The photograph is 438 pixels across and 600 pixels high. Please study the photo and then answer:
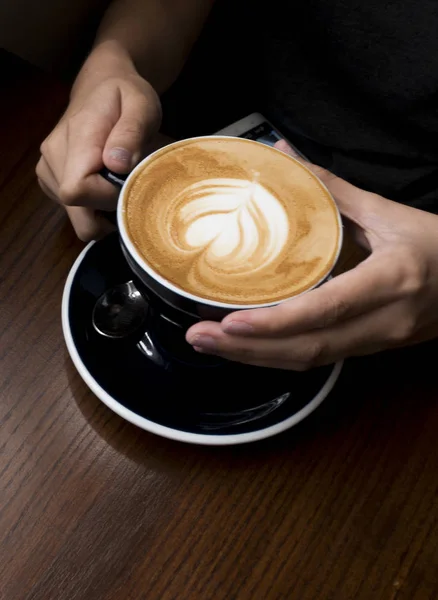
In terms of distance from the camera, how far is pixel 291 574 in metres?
0.59

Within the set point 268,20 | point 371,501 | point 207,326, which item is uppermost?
point 268,20

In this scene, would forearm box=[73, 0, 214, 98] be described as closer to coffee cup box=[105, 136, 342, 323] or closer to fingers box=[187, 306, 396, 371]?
coffee cup box=[105, 136, 342, 323]

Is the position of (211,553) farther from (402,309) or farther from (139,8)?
(139,8)

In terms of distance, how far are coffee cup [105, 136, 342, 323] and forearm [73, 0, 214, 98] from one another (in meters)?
0.21

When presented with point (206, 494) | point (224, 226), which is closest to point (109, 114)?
point (224, 226)

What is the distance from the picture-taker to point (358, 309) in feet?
1.95

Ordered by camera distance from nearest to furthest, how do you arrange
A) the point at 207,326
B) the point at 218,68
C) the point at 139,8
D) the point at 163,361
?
1. the point at 207,326
2. the point at 163,361
3. the point at 139,8
4. the point at 218,68

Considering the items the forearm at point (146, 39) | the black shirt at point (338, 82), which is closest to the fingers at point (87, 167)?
the forearm at point (146, 39)

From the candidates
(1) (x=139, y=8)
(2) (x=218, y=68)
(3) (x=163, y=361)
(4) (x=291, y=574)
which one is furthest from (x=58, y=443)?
(2) (x=218, y=68)

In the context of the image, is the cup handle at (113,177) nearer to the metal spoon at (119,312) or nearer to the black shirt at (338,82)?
the metal spoon at (119,312)

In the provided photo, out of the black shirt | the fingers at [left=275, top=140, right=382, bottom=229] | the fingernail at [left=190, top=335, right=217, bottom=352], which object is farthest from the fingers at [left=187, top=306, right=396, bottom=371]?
the black shirt

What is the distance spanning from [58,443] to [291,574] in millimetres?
288

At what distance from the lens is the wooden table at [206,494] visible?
1.89 feet

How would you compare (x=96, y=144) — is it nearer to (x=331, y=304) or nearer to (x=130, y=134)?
(x=130, y=134)
